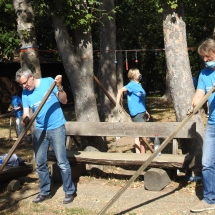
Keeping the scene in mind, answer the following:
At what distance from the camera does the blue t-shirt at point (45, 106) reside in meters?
5.85

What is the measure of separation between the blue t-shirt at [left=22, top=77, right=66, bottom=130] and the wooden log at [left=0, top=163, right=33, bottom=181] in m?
1.16

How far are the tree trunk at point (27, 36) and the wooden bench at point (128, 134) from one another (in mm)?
1201

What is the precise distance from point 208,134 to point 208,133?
12 mm

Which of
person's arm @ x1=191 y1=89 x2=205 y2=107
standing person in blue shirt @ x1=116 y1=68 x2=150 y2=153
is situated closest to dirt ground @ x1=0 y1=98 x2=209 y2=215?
standing person in blue shirt @ x1=116 y1=68 x2=150 y2=153

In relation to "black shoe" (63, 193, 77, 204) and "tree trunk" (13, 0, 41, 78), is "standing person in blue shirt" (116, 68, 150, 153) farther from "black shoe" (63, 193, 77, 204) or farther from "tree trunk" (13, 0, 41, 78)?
"black shoe" (63, 193, 77, 204)

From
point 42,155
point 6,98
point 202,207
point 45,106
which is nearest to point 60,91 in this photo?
point 45,106

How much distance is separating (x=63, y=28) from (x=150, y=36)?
23380 millimetres

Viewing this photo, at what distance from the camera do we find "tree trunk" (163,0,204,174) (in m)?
6.82

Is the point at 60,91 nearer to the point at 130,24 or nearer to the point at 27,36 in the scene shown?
the point at 27,36

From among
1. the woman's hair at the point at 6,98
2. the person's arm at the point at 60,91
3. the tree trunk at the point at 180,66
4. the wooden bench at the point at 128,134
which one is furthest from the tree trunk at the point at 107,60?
the woman's hair at the point at 6,98

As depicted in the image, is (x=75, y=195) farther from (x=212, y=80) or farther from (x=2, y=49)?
(x=2, y=49)

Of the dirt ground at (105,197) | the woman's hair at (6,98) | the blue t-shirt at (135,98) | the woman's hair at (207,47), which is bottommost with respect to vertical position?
the woman's hair at (6,98)

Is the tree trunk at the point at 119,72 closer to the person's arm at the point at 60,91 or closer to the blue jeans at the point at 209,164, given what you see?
the person's arm at the point at 60,91

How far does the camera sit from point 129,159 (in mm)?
6578
